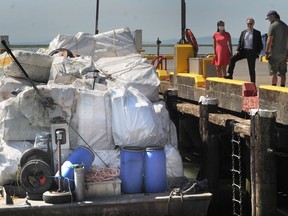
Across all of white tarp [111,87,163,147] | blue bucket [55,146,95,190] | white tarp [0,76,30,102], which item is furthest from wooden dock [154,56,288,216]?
white tarp [0,76,30,102]

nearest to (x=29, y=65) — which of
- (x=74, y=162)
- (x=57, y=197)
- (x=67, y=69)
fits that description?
(x=67, y=69)

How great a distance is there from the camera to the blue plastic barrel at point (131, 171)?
896cm

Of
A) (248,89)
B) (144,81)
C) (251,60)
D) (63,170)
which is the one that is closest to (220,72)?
(251,60)

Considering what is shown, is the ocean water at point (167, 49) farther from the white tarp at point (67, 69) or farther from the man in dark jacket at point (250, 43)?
the white tarp at point (67, 69)

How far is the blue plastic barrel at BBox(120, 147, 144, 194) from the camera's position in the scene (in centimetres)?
896

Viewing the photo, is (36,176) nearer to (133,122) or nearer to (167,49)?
(133,122)

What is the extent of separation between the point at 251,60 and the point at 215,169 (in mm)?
2683

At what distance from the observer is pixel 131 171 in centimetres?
896

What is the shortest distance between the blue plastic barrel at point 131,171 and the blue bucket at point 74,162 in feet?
1.61

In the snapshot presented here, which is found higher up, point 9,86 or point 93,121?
point 9,86

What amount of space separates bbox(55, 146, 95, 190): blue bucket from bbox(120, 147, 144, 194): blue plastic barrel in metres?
0.49

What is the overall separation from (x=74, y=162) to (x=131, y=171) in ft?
2.78

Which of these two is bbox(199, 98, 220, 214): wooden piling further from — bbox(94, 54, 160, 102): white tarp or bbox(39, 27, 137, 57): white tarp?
bbox(39, 27, 137, 57): white tarp

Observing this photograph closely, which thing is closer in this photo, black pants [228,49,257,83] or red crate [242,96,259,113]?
red crate [242,96,259,113]
